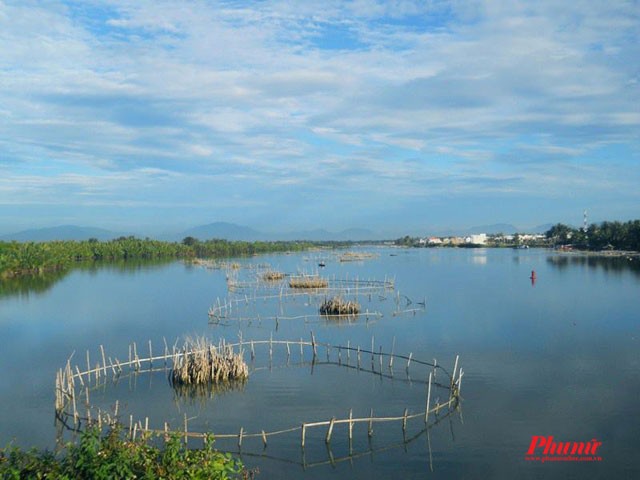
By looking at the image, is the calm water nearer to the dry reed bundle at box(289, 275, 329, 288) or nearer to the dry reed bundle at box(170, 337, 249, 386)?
the dry reed bundle at box(170, 337, 249, 386)

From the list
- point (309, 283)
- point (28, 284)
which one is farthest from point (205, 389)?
Answer: point (28, 284)

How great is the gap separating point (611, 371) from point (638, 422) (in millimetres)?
2909

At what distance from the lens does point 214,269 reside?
3969 cm

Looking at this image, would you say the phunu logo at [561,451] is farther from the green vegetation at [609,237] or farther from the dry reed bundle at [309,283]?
the green vegetation at [609,237]

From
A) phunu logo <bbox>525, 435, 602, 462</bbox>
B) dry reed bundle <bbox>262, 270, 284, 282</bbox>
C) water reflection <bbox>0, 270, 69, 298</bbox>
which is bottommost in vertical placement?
phunu logo <bbox>525, 435, 602, 462</bbox>

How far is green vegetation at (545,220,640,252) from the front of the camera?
50.8 metres

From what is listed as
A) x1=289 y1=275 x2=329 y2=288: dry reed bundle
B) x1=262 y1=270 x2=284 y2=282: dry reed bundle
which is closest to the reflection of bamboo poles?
x1=289 y1=275 x2=329 y2=288: dry reed bundle

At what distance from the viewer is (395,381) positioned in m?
10.4

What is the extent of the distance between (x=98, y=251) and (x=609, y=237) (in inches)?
1839

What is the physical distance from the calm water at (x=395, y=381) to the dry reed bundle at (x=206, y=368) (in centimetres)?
36

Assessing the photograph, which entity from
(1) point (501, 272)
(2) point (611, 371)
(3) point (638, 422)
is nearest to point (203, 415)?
(3) point (638, 422)

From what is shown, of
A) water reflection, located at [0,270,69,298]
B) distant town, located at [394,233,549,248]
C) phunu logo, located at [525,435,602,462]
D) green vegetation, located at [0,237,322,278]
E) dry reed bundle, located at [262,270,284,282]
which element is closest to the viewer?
phunu logo, located at [525,435,602,462]

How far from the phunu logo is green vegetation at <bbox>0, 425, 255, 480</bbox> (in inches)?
181

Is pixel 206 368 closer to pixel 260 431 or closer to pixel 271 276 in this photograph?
pixel 260 431
